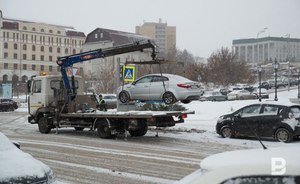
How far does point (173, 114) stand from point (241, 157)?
38.2ft

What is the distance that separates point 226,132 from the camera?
16.5 meters

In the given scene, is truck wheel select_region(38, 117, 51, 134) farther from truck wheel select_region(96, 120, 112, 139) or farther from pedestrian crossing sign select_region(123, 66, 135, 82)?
pedestrian crossing sign select_region(123, 66, 135, 82)

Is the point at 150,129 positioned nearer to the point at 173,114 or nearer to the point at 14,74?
the point at 173,114

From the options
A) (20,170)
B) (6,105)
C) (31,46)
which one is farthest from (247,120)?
(31,46)

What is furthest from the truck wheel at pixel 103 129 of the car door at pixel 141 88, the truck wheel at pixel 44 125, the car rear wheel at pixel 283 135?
the car rear wheel at pixel 283 135

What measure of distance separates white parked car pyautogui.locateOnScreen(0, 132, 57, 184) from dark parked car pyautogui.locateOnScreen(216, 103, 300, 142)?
9.41 metres

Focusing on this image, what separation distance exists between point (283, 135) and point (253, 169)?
12.9m

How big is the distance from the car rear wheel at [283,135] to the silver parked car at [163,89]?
10.7ft

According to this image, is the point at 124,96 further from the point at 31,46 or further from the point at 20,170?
the point at 31,46

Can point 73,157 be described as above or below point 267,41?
below

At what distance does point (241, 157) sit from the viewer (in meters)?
2.94

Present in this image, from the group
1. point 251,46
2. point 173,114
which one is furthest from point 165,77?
point 251,46

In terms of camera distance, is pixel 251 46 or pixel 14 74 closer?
pixel 14 74

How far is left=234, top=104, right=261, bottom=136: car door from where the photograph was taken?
15.4 m
